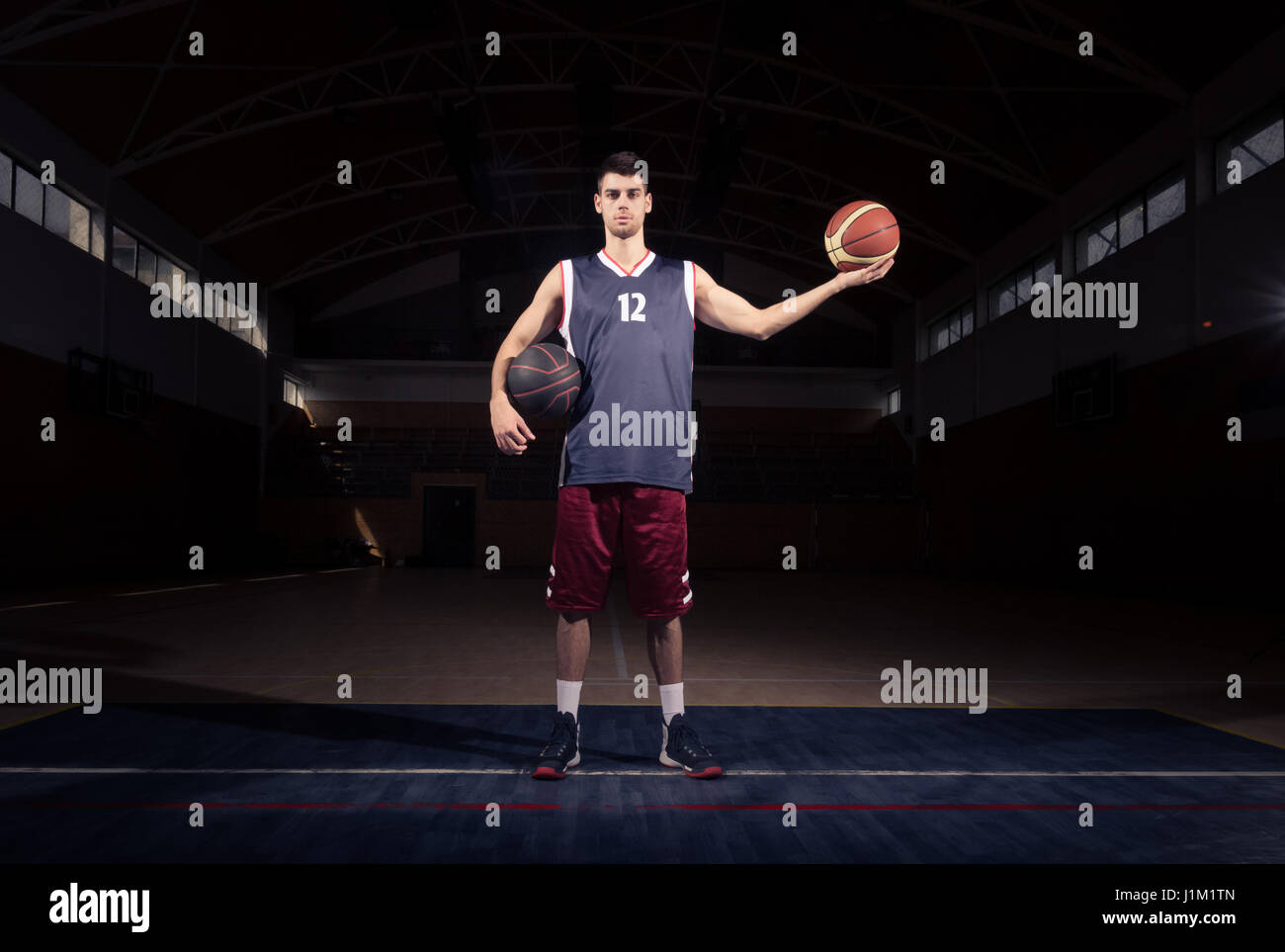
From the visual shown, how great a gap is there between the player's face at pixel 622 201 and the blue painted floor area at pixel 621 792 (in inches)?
73.5

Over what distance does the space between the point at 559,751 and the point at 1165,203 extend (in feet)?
41.6

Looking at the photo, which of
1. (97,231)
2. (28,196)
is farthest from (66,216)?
(28,196)

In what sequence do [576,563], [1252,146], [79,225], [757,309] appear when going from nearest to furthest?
1. [576,563]
2. [757,309]
3. [1252,146]
4. [79,225]

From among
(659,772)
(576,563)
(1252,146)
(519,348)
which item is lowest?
(659,772)

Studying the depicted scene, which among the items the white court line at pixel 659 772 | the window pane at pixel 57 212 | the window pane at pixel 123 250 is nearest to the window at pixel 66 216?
the window pane at pixel 57 212

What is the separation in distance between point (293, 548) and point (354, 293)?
322 inches

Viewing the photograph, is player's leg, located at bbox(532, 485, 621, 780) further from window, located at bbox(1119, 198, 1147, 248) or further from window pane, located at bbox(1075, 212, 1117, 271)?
window pane, located at bbox(1075, 212, 1117, 271)

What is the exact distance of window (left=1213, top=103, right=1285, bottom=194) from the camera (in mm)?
9398

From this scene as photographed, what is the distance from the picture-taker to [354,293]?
924 inches

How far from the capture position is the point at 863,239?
2.81 m

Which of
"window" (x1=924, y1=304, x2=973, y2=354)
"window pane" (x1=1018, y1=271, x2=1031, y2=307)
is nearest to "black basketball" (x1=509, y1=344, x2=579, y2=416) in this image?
"window pane" (x1=1018, y1=271, x2=1031, y2=307)

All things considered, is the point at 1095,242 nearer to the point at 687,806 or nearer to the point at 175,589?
the point at 687,806

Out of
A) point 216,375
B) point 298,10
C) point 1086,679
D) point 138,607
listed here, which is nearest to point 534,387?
point 1086,679

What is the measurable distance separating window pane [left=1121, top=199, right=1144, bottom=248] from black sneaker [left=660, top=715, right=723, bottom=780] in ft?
41.3
